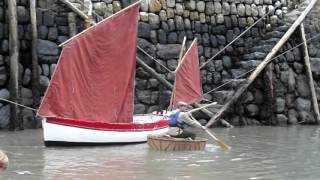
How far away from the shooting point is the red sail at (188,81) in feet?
50.7

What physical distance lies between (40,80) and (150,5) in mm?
4282

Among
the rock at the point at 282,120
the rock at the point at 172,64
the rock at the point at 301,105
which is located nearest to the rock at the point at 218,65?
the rock at the point at 172,64

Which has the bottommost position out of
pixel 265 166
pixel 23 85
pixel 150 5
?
pixel 265 166

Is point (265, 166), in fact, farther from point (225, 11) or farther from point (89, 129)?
point (225, 11)

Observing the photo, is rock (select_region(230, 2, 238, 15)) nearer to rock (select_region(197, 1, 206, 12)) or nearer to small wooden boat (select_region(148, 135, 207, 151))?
rock (select_region(197, 1, 206, 12))

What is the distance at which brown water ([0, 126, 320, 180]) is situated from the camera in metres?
8.88

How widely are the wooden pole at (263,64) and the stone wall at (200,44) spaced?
1.15 ft

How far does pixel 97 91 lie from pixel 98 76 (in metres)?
0.32

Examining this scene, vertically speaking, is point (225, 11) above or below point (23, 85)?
above

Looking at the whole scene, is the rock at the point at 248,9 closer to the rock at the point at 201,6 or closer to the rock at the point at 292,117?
the rock at the point at 201,6

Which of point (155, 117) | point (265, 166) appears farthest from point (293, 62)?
point (265, 166)

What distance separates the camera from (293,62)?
771 inches

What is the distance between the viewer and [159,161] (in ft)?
34.4

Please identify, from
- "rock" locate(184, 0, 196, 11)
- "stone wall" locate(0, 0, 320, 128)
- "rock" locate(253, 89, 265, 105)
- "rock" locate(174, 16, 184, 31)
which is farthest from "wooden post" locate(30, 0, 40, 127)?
"rock" locate(253, 89, 265, 105)
